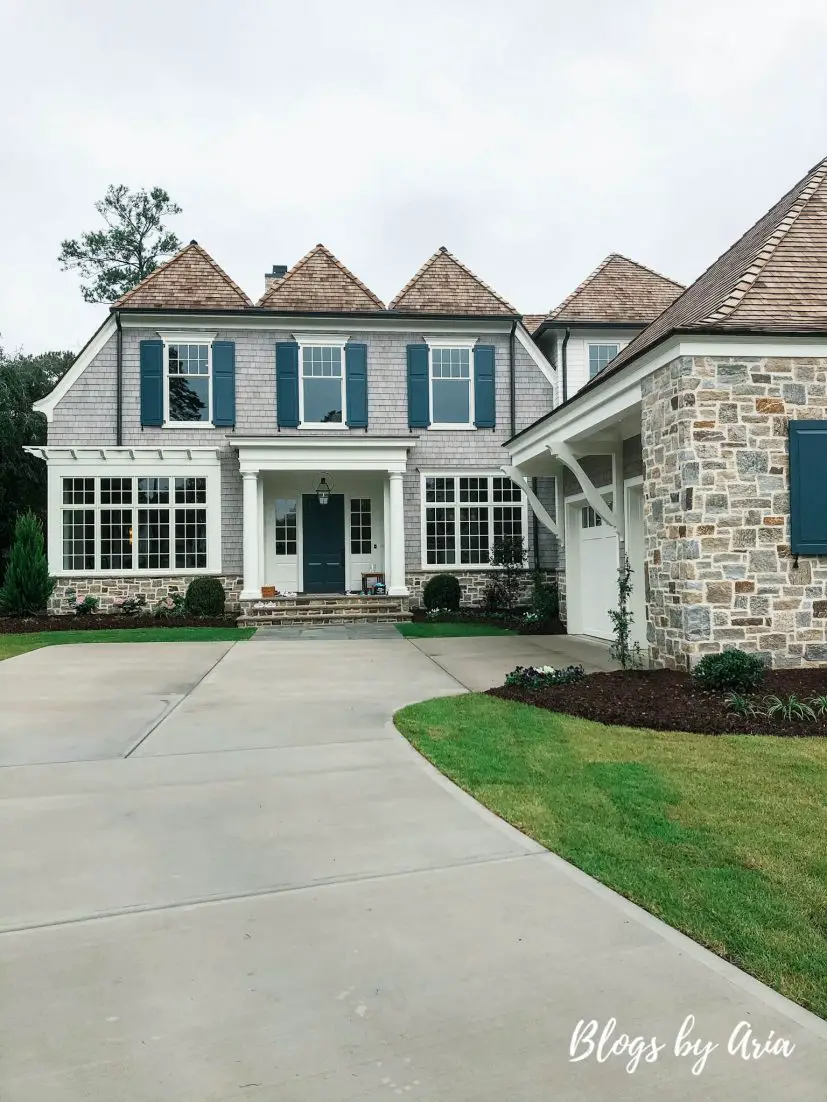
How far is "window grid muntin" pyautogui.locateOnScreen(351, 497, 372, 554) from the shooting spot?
18.0m

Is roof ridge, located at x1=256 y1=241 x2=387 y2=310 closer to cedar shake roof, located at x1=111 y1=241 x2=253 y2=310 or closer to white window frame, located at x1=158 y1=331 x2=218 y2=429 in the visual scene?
cedar shake roof, located at x1=111 y1=241 x2=253 y2=310

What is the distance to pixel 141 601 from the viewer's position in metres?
16.4

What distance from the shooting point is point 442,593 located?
653 inches

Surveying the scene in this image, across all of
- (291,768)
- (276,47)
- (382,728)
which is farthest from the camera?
(276,47)

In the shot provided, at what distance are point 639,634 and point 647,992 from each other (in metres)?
8.24

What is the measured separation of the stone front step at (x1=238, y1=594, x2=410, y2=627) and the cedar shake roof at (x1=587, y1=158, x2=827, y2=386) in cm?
747

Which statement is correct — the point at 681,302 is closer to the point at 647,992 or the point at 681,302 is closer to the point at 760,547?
the point at 760,547

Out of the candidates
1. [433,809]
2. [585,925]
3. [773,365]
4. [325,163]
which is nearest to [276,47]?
[773,365]

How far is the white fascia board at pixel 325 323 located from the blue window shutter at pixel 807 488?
34.8 ft

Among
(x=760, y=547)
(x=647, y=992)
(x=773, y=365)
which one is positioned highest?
(x=773, y=365)

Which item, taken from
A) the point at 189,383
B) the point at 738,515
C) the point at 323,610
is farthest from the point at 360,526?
the point at 738,515

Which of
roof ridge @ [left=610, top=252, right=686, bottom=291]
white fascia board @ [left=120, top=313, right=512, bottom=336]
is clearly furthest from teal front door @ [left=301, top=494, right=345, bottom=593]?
roof ridge @ [left=610, top=252, right=686, bottom=291]

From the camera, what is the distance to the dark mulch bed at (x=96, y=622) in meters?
14.8

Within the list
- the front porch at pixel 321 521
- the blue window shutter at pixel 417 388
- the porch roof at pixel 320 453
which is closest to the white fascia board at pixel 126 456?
the porch roof at pixel 320 453
